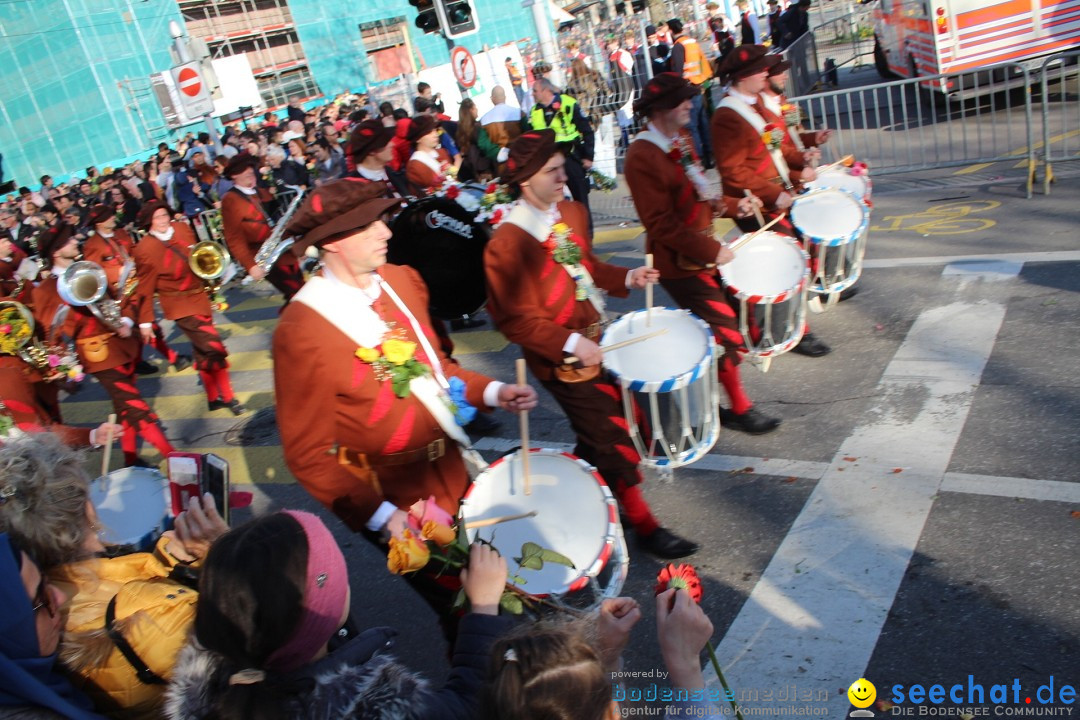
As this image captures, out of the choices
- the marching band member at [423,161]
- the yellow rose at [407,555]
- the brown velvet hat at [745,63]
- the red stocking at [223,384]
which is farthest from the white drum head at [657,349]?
the red stocking at [223,384]

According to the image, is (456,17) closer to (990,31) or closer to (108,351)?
(990,31)

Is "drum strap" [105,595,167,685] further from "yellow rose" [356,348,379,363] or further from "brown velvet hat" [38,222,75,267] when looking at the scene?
"brown velvet hat" [38,222,75,267]

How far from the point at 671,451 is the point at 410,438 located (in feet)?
5.63

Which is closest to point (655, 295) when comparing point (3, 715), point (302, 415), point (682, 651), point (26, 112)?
point (302, 415)

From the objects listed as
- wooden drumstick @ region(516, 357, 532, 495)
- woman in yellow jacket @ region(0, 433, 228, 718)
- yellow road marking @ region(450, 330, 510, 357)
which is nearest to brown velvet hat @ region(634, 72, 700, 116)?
wooden drumstick @ region(516, 357, 532, 495)

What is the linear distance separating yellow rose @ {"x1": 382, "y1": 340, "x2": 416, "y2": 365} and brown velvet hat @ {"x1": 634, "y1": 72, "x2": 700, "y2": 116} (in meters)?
2.39

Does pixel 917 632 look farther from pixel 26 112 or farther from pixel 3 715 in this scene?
pixel 26 112

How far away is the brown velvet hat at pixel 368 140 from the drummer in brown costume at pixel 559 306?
3075 mm

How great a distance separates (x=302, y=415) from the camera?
2945mm

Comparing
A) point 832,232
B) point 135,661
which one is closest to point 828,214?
point 832,232

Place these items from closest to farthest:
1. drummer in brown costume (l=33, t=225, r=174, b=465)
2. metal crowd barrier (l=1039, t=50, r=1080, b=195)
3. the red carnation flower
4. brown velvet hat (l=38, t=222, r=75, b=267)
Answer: the red carnation flower < drummer in brown costume (l=33, t=225, r=174, b=465) < brown velvet hat (l=38, t=222, r=75, b=267) < metal crowd barrier (l=1039, t=50, r=1080, b=195)

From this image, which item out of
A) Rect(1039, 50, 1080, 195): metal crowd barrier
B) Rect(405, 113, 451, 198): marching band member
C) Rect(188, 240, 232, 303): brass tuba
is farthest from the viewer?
Rect(1039, 50, 1080, 195): metal crowd barrier

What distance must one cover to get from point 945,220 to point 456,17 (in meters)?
7.74

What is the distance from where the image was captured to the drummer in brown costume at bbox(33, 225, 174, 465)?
635cm
